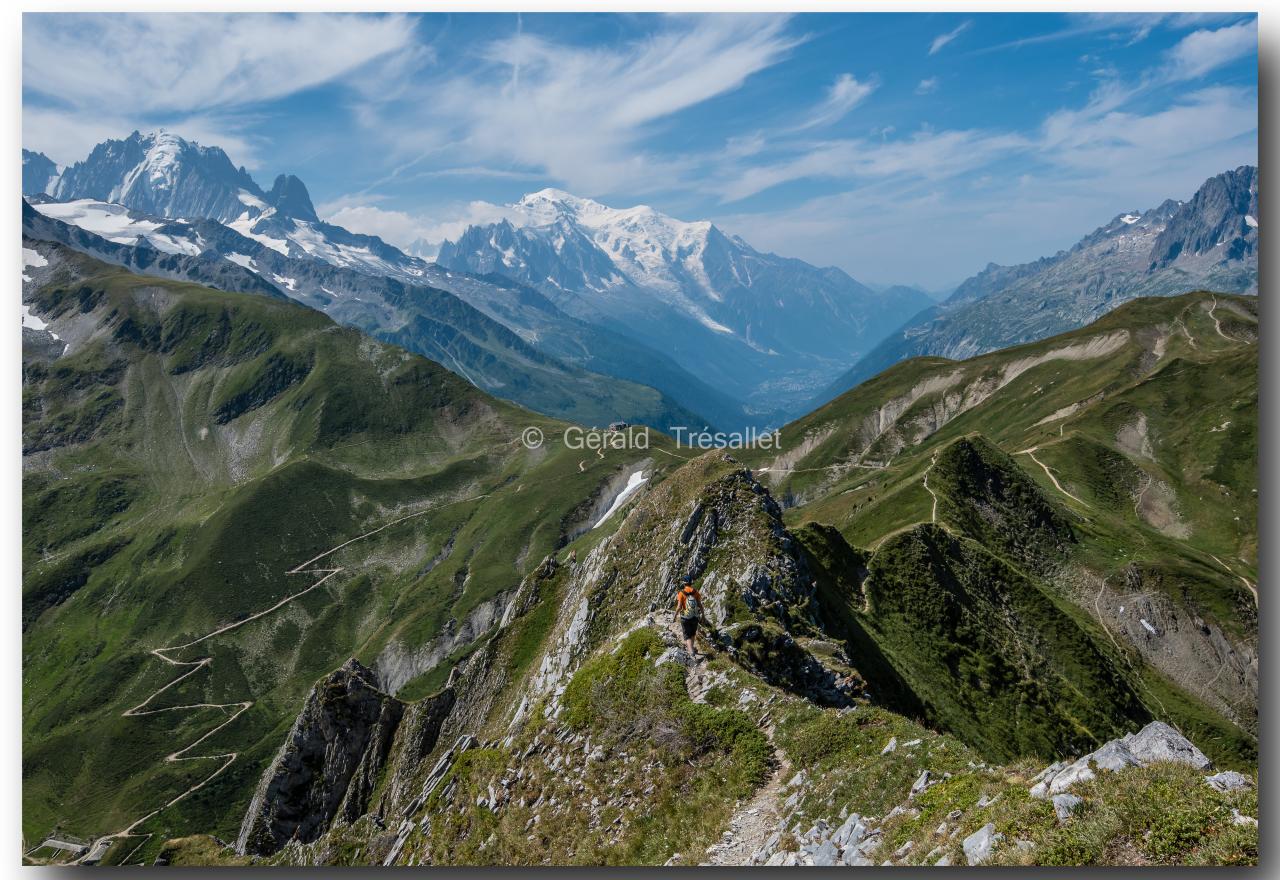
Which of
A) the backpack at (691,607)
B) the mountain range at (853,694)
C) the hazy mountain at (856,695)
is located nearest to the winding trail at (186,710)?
the mountain range at (853,694)

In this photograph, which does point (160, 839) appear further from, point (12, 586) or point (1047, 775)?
point (1047, 775)

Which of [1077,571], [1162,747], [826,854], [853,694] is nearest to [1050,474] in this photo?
[1077,571]

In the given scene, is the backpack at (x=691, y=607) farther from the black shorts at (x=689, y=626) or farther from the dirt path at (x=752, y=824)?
the dirt path at (x=752, y=824)

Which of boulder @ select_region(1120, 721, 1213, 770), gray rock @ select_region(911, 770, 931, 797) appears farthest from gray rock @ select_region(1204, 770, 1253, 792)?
gray rock @ select_region(911, 770, 931, 797)

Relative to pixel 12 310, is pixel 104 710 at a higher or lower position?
lower

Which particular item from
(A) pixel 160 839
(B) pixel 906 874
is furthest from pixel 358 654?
(B) pixel 906 874
